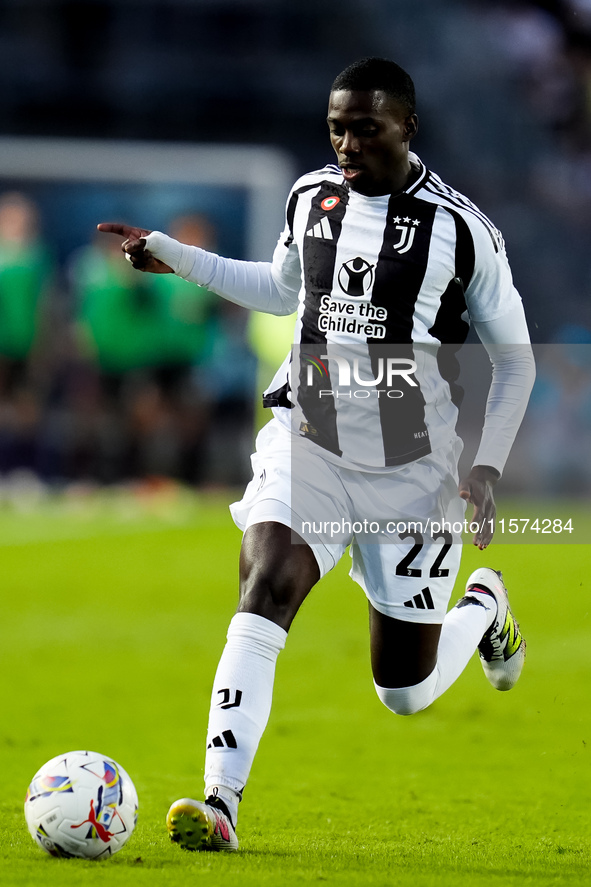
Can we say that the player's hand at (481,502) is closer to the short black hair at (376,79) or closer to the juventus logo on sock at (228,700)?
the juventus logo on sock at (228,700)

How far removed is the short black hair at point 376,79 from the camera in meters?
4.21

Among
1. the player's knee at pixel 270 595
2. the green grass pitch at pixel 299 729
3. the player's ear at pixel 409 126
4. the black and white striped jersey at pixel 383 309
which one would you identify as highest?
the player's ear at pixel 409 126

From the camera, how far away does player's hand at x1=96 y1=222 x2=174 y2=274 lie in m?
4.59

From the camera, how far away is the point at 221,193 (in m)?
16.7

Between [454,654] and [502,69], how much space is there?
1602 centimetres

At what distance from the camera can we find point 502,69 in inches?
774

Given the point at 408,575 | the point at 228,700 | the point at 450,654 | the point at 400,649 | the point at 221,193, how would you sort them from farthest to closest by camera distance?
1. the point at 221,193
2. the point at 450,654
3. the point at 400,649
4. the point at 408,575
5. the point at 228,700

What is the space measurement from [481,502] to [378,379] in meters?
0.52

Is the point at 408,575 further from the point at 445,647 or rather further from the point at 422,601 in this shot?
the point at 445,647

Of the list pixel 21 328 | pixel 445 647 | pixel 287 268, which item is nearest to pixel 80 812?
pixel 445 647

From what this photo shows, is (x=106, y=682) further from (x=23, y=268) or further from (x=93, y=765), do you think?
(x=23, y=268)

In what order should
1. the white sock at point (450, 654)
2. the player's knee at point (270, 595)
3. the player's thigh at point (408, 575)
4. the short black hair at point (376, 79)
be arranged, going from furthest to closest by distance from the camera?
the white sock at point (450, 654) < the player's thigh at point (408, 575) < the short black hair at point (376, 79) < the player's knee at point (270, 595)

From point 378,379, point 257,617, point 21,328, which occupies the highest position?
point 21,328

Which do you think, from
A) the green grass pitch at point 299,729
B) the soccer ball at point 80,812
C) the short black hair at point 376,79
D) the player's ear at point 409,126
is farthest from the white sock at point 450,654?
the short black hair at point 376,79
